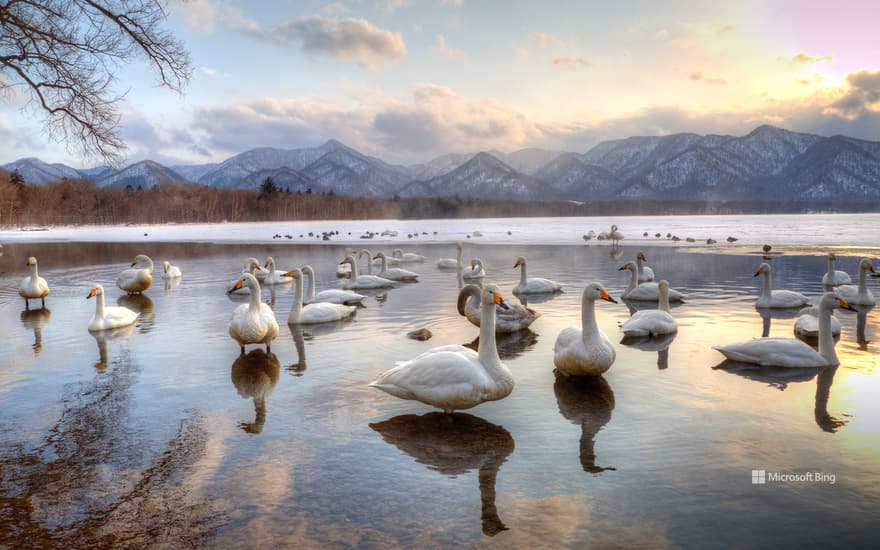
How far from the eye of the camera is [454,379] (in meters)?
7.02

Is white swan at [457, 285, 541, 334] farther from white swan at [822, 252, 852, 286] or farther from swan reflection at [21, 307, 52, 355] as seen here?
white swan at [822, 252, 852, 286]

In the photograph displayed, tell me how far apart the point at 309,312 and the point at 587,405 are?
791 centimetres

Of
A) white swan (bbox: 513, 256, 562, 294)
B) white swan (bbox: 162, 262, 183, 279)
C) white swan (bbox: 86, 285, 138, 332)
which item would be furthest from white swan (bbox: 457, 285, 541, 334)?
white swan (bbox: 162, 262, 183, 279)

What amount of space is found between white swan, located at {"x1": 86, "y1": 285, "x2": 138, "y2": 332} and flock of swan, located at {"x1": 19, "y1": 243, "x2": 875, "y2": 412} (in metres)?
0.02

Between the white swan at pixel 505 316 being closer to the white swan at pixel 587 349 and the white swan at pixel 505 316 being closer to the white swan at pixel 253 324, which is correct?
the white swan at pixel 587 349

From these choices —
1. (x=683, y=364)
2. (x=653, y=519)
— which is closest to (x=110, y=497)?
(x=653, y=519)

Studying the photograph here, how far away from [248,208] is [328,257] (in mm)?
106213

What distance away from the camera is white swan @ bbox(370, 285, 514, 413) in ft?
22.9

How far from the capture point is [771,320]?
46.0 ft

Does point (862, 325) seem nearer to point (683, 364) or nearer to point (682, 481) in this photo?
point (683, 364)

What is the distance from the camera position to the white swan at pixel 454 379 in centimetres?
699

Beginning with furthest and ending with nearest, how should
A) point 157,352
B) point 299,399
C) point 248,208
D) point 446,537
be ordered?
point 248,208 → point 157,352 → point 299,399 → point 446,537

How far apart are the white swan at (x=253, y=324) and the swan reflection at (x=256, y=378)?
32 cm

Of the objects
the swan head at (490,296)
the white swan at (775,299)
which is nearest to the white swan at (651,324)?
the white swan at (775,299)
